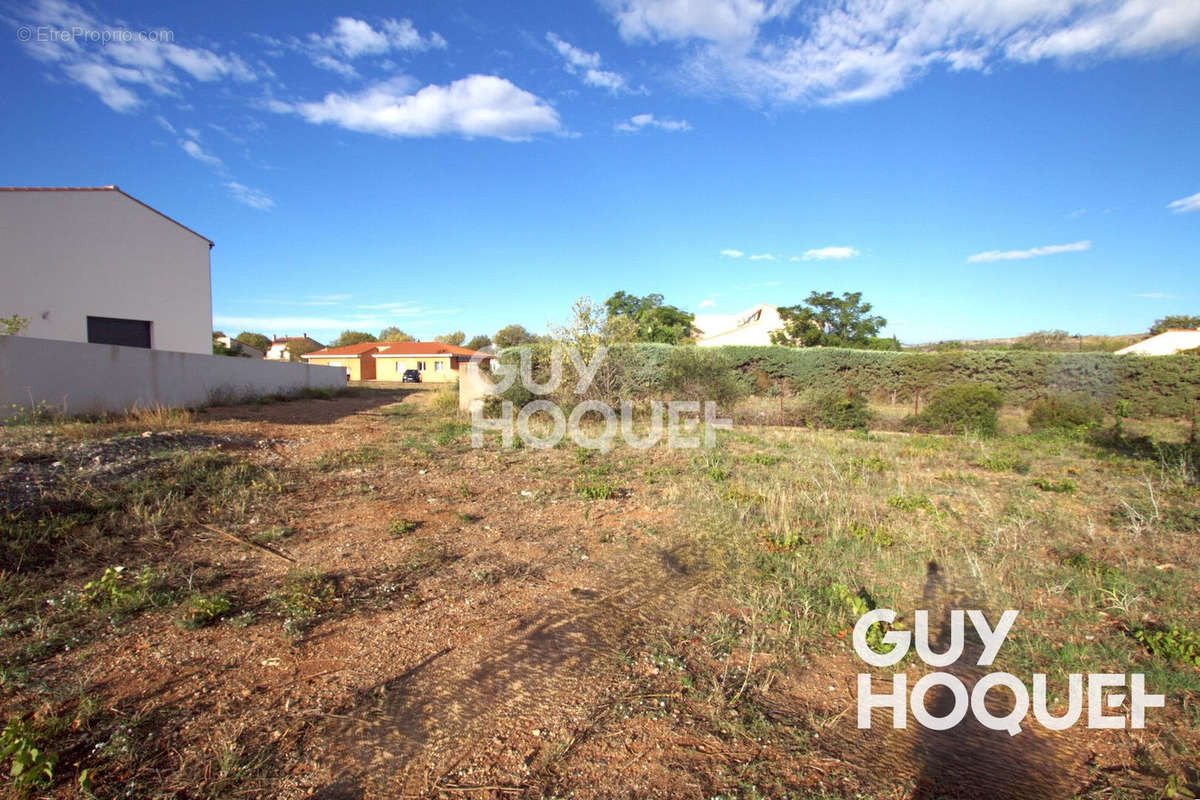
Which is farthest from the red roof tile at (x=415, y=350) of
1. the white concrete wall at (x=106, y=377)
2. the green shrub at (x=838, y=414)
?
the green shrub at (x=838, y=414)

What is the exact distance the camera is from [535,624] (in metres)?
3.01

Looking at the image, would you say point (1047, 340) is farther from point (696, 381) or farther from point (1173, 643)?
point (1173, 643)

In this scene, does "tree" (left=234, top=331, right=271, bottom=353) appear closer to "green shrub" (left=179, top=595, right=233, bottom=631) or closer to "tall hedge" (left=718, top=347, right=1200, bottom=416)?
"tall hedge" (left=718, top=347, right=1200, bottom=416)

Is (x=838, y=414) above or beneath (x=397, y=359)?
beneath

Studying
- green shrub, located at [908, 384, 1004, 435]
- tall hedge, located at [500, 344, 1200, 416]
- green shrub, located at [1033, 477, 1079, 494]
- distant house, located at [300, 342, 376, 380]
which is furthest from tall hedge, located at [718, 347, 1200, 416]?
distant house, located at [300, 342, 376, 380]

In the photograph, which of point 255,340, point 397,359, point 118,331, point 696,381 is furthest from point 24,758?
point 255,340

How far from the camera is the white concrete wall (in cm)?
828

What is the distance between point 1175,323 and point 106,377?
5083 cm

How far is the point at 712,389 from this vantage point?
40.7 feet

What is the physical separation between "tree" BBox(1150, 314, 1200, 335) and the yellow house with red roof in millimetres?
45099

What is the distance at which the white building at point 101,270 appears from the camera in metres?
12.8

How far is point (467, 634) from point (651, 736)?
1172 millimetres

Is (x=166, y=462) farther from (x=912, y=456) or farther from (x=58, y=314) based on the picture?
(x=58, y=314)

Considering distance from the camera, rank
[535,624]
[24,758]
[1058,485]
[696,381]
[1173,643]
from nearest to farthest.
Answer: [24,758], [1173,643], [535,624], [1058,485], [696,381]
